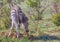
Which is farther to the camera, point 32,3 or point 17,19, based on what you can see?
point 32,3

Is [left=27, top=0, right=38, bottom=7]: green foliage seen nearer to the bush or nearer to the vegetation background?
the vegetation background

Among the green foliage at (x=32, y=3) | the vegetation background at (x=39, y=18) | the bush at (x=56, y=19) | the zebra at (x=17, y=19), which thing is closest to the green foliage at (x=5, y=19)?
the vegetation background at (x=39, y=18)

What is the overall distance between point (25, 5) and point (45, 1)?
66cm

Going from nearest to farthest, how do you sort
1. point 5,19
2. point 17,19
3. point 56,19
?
point 17,19, point 56,19, point 5,19

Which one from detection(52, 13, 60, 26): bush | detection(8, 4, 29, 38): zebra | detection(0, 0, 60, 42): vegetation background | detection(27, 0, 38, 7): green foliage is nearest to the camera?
detection(8, 4, 29, 38): zebra

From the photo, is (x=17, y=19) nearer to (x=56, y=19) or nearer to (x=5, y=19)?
(x=5, y=19)

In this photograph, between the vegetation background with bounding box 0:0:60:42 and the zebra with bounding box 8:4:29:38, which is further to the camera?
the vegetation background with bounding box 0:0:60:42

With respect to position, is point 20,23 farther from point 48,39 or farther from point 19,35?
point 48,39

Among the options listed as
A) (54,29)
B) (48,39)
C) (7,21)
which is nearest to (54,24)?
(54,29)

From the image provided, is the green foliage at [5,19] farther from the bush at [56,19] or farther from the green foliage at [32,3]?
the bush at [56,19]

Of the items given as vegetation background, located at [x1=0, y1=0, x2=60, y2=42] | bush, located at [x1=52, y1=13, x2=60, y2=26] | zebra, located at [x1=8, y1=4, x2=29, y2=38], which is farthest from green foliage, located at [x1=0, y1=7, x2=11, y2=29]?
bush, located at [x1=52, y1=13, x2=60, y2=26]

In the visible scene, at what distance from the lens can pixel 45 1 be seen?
845cm

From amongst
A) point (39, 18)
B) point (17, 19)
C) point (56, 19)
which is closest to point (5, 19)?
point (17, 19)

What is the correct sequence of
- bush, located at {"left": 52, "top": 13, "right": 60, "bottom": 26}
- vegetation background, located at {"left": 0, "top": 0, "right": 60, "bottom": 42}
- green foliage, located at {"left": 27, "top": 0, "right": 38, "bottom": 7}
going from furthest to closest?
1. green foliage, located at {"left": 27, "top": 0, "right": 38, "bottom": 7}
2. bush, located at {"left": 52, "top": 13, "right": 60, "bottom": 26}
3. vegetation background, located at {"left": 0, "top": 0, "right": 60, "bottom": 42}
